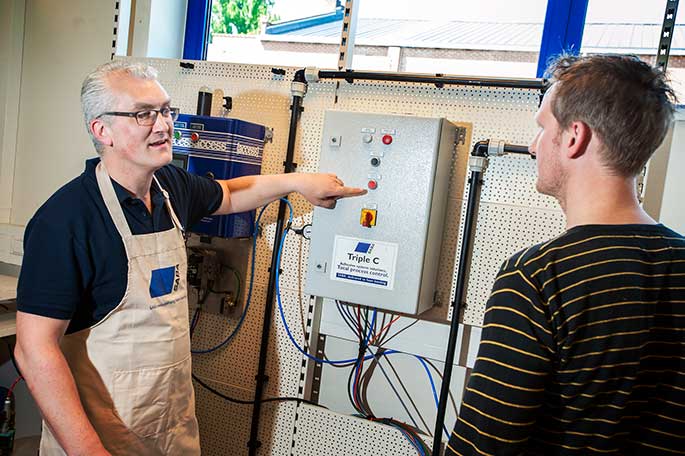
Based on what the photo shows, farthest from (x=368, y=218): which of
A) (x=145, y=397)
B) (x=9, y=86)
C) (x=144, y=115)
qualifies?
(x=9, y=86)

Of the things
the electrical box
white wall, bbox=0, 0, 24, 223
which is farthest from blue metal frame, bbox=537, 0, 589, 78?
white wall, bbox=0, 0, 24, 223

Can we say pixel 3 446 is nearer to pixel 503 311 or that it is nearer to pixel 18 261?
pixel 18 261

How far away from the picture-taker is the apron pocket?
1475 millimetres

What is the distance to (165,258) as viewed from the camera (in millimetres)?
1564

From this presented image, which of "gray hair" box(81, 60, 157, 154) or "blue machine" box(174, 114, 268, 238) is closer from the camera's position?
"gray hair" box(81, 60, 157, 154)

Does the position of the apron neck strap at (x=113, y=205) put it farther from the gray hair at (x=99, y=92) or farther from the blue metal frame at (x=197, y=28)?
the blue metal frame at (x=197, y=28)

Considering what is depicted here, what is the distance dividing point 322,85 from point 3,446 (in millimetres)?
2008

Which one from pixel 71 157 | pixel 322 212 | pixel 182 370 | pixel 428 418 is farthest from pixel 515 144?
pixel 71 157

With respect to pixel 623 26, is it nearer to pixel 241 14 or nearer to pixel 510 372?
pixel 241 14

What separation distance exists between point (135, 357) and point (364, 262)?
757mm

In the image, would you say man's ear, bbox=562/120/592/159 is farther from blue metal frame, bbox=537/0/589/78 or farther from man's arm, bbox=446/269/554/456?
blue metal frame, bbox=537/0/589/78

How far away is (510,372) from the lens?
0.91 m

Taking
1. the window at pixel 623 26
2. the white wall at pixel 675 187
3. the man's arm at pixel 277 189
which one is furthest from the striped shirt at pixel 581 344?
the window at pixel 623 26

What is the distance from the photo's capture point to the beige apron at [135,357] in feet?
4.76
